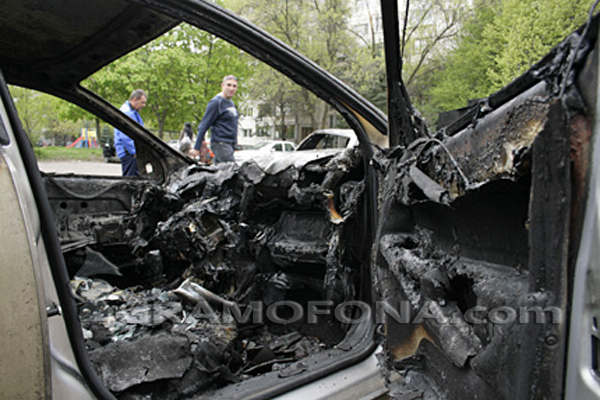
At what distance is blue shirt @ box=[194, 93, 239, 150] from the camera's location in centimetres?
485

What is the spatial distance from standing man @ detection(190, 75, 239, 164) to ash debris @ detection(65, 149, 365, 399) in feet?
5.39

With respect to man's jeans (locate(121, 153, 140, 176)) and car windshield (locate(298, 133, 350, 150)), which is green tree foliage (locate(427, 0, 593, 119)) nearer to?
man's jeans (locate(121, 153, 140, 176))

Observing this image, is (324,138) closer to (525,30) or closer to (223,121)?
(223,121)

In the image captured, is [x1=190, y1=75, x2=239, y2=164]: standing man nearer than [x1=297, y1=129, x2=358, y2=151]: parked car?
Yes

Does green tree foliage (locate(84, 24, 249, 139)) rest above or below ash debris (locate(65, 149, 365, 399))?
above

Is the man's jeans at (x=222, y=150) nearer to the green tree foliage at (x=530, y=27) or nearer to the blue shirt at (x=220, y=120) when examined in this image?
A: the blue shirt at (x=220, y=120)

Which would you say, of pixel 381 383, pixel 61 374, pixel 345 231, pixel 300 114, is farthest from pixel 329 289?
pixel 300 114

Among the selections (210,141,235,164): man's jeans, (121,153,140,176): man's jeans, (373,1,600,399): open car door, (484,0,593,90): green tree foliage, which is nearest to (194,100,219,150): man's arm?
(210,141,235,164): man's jeans

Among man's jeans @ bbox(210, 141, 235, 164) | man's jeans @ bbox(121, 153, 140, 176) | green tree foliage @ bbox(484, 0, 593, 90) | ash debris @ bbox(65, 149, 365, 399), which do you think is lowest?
ash debris @ bbox(65, 149, 365, 399)

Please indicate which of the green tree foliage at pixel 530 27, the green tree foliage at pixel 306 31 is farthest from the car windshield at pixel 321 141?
the green tree foliage at pixel 306 31

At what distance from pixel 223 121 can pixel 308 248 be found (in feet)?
9.98

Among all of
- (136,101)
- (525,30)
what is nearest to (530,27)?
(525,30)

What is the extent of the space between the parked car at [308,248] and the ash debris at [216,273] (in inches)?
0.5

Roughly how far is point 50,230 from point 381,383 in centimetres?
153
